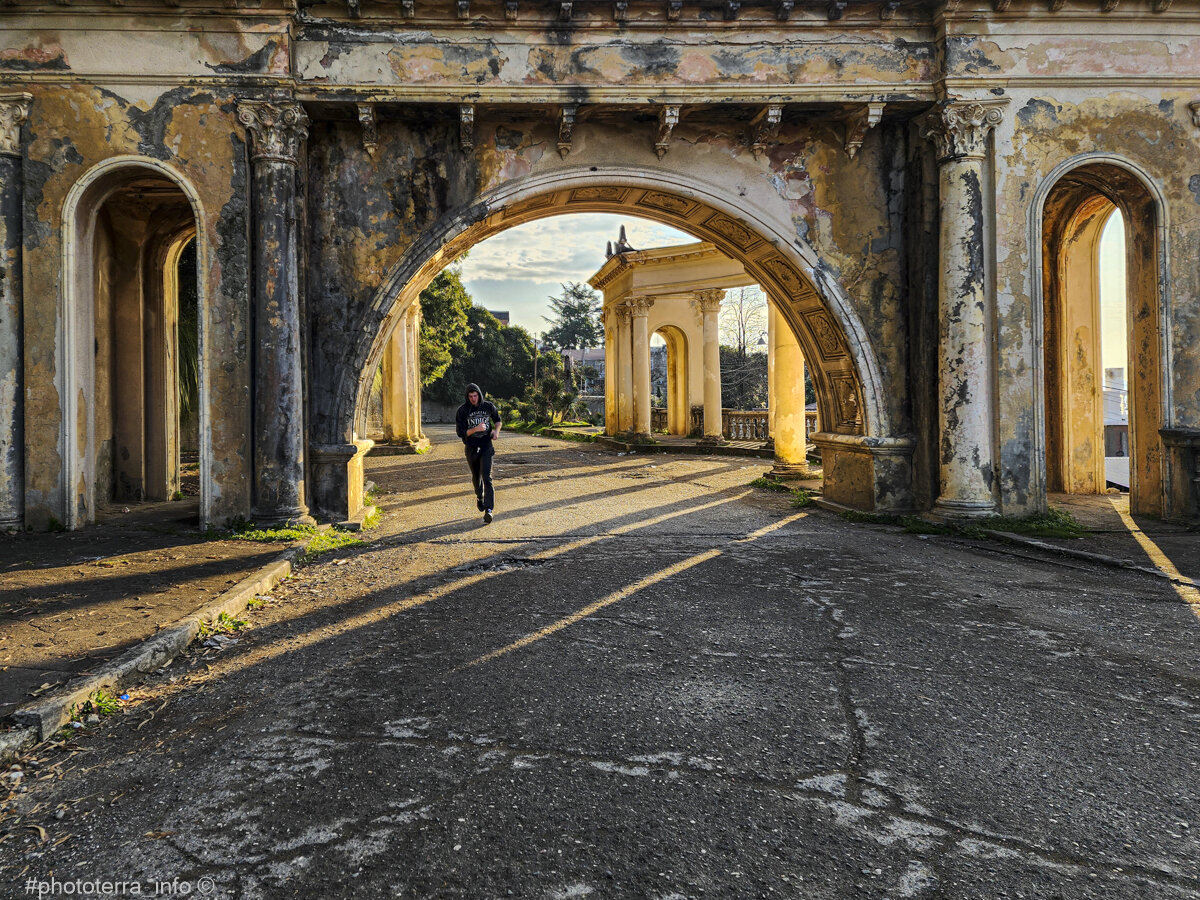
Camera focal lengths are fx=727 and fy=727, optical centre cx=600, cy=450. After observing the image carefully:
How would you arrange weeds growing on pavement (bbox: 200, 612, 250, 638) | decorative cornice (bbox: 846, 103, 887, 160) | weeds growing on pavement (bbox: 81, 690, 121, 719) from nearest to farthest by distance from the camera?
1. weeds growing on pavement (bbox: 81, 690, 121, 719)
2. weeds growing on pavement (bbox: 200, 612, 250, 638)
3. decorative cornice (bbox: 846, 103, 887, 160)

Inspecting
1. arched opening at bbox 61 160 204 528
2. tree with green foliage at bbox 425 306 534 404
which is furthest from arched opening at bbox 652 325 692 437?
tree with green foliage at bbox 425 306 534 404

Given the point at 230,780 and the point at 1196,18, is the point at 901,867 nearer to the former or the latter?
the point at 230,780

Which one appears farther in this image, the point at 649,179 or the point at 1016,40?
the point at 649,179

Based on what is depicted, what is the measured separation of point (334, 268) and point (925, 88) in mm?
6508

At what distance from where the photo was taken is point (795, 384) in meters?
13.8

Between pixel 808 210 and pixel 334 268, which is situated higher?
pixel 808 210

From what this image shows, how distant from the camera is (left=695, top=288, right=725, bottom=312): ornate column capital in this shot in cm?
2041

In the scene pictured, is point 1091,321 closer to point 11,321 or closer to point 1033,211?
point 1033,211

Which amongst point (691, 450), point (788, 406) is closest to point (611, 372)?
point (691, 450)

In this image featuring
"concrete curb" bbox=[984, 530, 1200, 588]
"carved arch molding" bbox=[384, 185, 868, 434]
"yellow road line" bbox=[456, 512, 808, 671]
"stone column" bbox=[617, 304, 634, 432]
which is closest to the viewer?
"yellow road line" bbox=[456, 512, 808, 671]

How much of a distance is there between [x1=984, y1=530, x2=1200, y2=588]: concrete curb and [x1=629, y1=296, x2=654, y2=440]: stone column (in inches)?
576

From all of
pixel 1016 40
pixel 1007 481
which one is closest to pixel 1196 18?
pixel 1016 40

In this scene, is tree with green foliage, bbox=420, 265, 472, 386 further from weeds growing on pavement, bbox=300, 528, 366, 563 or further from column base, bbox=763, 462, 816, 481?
weeds growing on pavement, bbox=300, 528, 366, 563

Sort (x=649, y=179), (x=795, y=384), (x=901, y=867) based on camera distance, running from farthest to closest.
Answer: (x=795, y=384) → (x=649, y=179) → (x=901, y=867)
